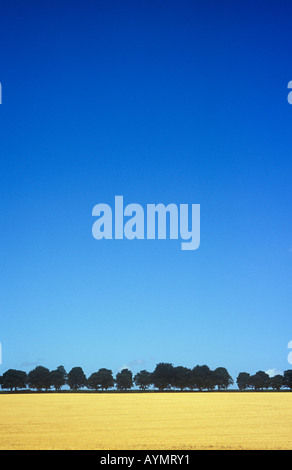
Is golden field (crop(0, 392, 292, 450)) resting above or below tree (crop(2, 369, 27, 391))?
above

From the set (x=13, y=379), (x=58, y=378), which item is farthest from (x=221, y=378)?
(x=13, y=379)

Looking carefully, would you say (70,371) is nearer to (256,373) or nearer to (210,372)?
(210,372)

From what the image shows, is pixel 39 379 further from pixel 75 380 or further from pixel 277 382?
pixel 277 382

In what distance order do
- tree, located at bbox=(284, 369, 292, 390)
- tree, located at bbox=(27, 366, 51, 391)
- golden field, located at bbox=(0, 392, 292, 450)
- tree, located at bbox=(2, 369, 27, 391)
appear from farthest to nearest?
1. tree, located at bbox=(27, 366, 51, 391)
2. tree, located at bbox=(2, 369, 27, 391)
3. tree, located at bbox=(284, 369, 292, 390)
4. golden field, located at bbox=(0, 392, 292, 450)

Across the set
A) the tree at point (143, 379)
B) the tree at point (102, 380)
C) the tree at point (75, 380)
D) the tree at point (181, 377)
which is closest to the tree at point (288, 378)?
the tree at point (181, 377)

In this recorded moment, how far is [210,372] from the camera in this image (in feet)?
610

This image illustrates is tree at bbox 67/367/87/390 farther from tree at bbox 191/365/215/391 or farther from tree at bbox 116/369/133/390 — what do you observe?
tree at bbox 191/365/215/391

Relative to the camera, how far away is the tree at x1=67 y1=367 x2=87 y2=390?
7407 inches

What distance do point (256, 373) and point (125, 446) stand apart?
16668 centimetres

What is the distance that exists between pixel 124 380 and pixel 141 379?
7.16 metres

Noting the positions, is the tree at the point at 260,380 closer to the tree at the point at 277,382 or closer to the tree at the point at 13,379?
the tree at the point at 277,382

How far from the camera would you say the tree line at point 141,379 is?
572 ft

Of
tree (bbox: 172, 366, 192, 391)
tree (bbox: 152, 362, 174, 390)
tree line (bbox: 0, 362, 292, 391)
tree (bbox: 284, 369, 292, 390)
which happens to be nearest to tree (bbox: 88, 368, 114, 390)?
tree line (bbox: 0, 362, 292, 391)
